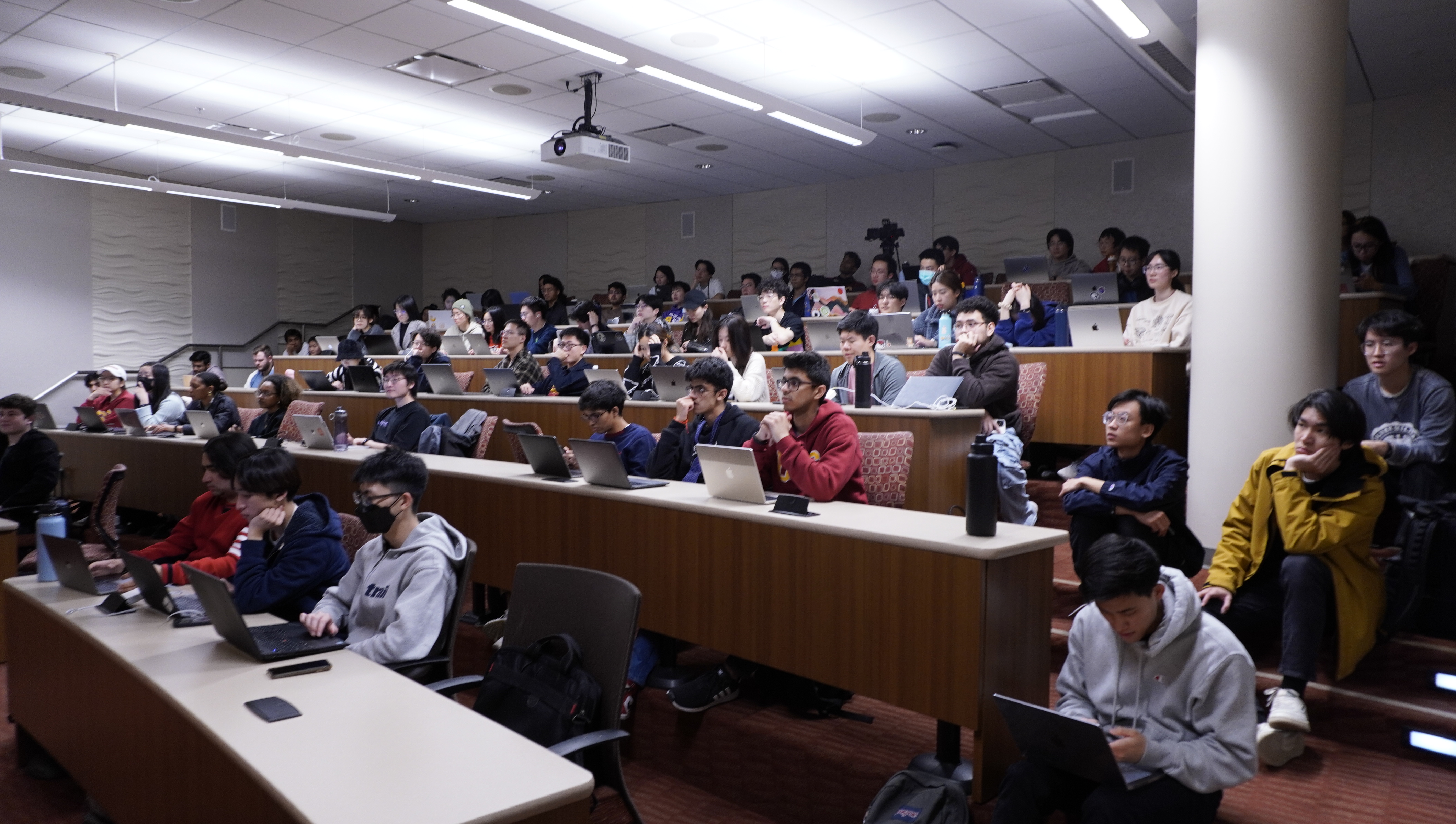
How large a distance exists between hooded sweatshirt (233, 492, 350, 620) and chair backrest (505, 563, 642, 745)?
740 millimetres

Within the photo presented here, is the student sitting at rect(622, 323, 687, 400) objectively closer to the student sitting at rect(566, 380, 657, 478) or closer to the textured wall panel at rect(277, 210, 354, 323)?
the student sitting at rect(566, 380, 657, 478)

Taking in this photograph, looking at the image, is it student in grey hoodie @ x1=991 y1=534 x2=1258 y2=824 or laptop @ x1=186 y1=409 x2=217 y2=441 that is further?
laptop @ x1=186 y1=409 x2=217 y2=441

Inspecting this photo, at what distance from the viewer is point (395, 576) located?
7.93 feet

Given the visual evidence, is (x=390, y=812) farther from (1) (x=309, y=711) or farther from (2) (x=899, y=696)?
(2) (x=899, y=696)

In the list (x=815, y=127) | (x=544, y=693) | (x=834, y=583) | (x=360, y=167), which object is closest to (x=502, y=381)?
(x=815, y=127)

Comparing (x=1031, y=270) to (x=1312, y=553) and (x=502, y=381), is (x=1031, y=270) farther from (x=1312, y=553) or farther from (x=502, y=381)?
(x=1312, y=553)

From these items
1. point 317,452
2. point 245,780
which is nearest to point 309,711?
point 245,780

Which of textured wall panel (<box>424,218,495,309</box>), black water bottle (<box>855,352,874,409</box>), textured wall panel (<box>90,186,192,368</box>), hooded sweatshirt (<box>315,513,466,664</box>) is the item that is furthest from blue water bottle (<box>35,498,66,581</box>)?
textured wall panel (<box>424,218,495,309</box>)

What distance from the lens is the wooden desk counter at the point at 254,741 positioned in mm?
1382

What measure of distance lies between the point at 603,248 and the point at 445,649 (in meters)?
11.0

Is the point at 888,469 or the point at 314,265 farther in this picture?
the point at 314,265

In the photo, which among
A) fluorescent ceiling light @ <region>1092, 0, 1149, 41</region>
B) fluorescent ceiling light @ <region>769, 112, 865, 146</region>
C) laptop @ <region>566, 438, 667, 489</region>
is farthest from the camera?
fluorescent ceiling light @ <region>769, 112, 865, 146</region>

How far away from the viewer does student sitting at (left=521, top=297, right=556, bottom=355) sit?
8.49m

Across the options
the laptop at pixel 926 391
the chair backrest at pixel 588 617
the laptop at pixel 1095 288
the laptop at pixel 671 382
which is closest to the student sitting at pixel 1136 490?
the laptop at pixel 926 391
